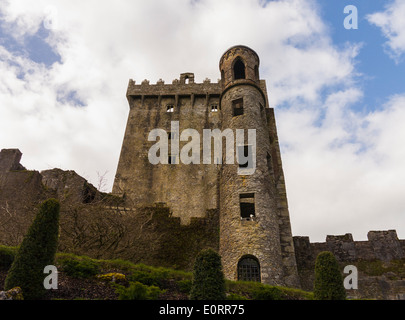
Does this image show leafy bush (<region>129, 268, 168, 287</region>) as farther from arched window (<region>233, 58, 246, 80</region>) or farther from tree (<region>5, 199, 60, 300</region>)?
arched window (<region>233, 58, 246, 80</region>)

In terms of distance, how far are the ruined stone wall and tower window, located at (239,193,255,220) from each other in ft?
11.4

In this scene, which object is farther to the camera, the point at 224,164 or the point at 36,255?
the point at 224,164

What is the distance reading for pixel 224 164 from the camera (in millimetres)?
20250

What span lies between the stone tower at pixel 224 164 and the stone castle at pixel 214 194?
0.07m

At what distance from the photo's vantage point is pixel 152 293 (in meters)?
8.91

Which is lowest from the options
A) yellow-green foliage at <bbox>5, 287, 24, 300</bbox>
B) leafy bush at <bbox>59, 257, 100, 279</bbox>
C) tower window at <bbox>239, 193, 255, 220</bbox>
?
yellow-green foliage at <bbox>5, 287, 24, 300</bbox>

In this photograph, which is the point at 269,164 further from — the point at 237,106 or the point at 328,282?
the point at 328,282

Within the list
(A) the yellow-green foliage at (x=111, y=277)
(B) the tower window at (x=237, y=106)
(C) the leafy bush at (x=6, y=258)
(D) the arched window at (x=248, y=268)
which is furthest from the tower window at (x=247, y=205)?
(C) the leafy bush at (x=6, y=258)

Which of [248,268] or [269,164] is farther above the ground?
[269,164]

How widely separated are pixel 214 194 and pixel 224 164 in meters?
3.92

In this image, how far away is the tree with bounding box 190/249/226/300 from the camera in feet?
29.3

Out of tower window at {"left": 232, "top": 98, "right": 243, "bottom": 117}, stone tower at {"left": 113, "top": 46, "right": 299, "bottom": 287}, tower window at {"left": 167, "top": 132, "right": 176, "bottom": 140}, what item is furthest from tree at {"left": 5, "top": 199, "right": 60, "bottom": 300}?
tower window at {"left": 167, "top": 132, "right": 176, "bottom": 140}

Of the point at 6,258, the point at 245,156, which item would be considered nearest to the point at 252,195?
the point at 245,156
